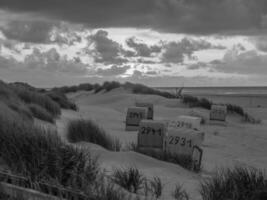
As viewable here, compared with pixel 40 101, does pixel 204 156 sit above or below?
below

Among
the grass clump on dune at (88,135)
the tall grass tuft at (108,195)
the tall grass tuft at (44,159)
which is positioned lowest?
the grass clump on dune at (88,135)

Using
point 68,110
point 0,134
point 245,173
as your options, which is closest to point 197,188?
point 245,173

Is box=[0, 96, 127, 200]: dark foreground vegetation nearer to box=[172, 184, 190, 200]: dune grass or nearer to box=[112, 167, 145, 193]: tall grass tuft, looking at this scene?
box=[112, 167, 145, 193]: tall grass tuft

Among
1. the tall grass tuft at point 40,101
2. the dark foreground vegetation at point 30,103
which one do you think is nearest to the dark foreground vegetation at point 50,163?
the dark foreground vegetation at point 30,103

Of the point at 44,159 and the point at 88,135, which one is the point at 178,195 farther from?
Result: the point at 88,135

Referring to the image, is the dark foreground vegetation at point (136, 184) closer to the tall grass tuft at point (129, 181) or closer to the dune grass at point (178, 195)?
the tall grass tuft at point (129, 181)

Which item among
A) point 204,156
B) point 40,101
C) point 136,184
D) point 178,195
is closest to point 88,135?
point 204,156

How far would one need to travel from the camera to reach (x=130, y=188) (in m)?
6.17

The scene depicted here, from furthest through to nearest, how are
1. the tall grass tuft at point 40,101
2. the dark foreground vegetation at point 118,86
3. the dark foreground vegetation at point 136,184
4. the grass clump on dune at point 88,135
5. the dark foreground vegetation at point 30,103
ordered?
the dark foreground vegetation at point 118,86
the tall grass tuft at point 40,101
the dark foreground vegetation at point 30,103
the grass clump on dune at point 88,135
the dark foreground vegetation at point 136,184

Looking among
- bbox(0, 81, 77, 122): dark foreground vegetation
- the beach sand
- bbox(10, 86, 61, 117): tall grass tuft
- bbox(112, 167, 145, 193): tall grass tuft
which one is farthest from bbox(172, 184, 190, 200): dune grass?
bbox(10, 86, 61, 117): tall grass tuft

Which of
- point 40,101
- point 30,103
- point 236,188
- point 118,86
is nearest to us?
point 236,188

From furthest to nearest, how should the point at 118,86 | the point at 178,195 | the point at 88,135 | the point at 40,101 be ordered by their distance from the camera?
the point at 118,86
the point at 40,101
the point at 88,135
the point at 178,195

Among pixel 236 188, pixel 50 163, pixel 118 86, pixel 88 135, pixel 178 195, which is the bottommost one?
pixel 118 86

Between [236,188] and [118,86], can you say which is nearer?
[236,188]
